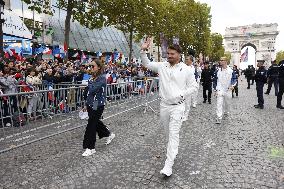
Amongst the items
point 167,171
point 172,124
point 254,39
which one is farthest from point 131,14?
point 254,39

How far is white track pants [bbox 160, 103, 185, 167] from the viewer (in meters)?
5.31

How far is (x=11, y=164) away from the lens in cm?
602

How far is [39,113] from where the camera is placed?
25.5ft

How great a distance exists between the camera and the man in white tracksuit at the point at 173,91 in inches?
213

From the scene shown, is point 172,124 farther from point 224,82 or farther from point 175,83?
point 224,82

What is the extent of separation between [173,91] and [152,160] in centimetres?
149

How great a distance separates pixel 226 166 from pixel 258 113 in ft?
23.1

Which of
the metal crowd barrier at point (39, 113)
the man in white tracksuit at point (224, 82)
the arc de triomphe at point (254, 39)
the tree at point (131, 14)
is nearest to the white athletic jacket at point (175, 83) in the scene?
the metal crowd barrier at point (39, 113)

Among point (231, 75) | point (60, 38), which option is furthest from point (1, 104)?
point (60, 38)

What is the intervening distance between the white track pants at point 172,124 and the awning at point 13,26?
696 inches

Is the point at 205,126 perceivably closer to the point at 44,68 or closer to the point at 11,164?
the point at 11,164

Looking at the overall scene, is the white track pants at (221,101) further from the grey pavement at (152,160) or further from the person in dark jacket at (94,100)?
the person in dark jacket at (94,100)

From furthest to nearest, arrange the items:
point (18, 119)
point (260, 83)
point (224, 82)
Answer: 1. point (260, 83)
2. point (224, 82)
3. point (18, 119)

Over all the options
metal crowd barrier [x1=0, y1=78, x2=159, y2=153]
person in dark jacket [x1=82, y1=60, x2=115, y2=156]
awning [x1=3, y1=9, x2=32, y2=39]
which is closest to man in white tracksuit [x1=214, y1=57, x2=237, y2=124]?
metal crowd barrier [x1=0, y1=78, x2=159, y2=153]
